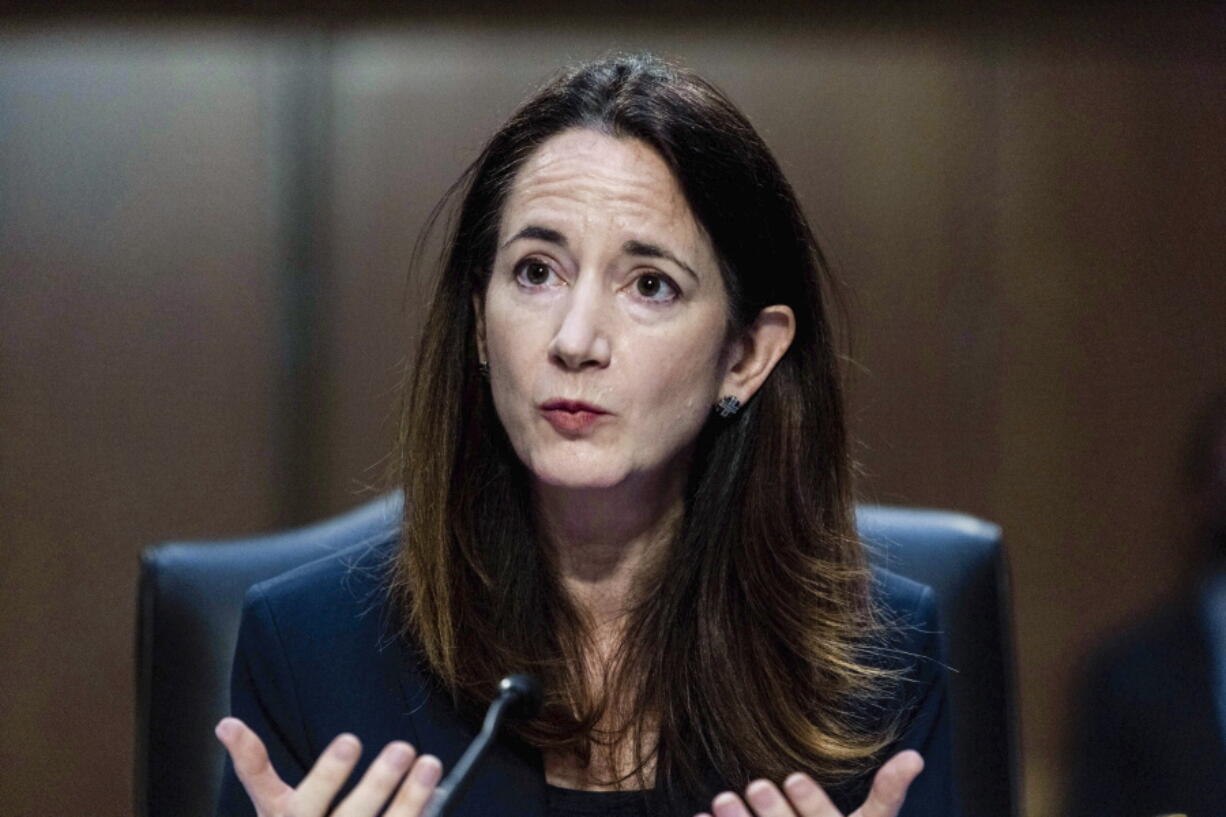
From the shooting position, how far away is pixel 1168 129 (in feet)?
7.32

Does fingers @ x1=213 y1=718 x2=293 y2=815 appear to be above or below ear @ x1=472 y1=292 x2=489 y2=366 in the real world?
below

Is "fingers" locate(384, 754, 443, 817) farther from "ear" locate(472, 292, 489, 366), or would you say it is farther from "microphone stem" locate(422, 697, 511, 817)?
"ear" locate(472, 292, 489, 366)

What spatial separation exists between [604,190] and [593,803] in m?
0.51

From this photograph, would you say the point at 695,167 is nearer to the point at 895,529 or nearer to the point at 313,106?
the point at 895,529

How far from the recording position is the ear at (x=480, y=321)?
52.7 inches

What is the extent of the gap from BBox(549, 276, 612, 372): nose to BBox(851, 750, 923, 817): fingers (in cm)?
39

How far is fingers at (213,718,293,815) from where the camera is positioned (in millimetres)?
956

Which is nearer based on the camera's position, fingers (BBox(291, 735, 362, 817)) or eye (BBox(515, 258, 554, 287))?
fingers (BBox(291, 735, 362, 817))

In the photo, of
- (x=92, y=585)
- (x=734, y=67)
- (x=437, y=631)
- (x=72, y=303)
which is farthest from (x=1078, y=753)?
(x=72, y=303)

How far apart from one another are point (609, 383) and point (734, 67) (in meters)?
1.11

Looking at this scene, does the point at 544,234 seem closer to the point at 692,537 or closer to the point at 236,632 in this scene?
the point at 692,537

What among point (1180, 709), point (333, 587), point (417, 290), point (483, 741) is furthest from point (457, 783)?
point (1180, 709)

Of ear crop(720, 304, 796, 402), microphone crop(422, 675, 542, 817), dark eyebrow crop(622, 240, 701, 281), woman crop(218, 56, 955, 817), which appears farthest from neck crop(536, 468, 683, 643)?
microphone crop(422, 675, 542, 817)

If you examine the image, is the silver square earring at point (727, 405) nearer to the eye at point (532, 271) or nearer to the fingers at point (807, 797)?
the eye at point (532, 271)
